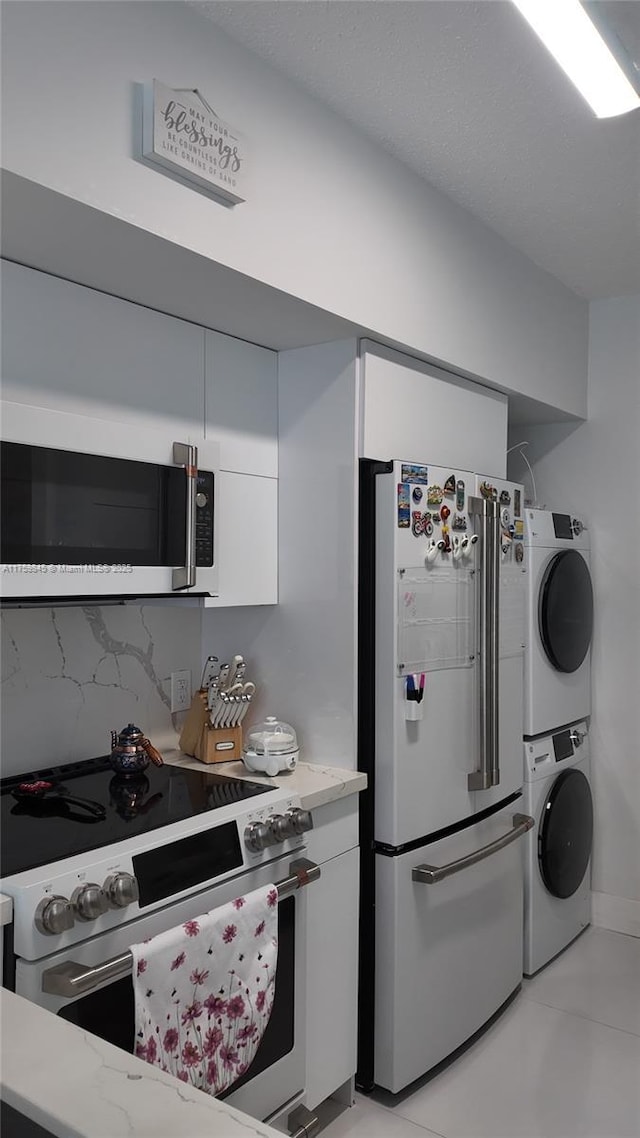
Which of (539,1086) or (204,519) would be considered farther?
(539,1086)

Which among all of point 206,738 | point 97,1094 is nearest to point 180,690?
point 206,738

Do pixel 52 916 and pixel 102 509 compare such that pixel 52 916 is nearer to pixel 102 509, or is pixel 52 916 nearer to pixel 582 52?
Result: pixel 102 509

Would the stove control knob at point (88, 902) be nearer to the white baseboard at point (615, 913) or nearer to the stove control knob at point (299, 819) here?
the stove control knob at point (299, 819)

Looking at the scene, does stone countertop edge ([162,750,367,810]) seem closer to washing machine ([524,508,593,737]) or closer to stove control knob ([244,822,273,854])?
stove control knob ([244,822,273,854])

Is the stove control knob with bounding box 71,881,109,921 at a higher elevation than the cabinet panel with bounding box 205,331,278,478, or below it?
below

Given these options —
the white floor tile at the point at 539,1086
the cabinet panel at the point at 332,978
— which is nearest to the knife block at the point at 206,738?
the cabinet panel at the point at 332,978

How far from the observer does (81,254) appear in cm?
177

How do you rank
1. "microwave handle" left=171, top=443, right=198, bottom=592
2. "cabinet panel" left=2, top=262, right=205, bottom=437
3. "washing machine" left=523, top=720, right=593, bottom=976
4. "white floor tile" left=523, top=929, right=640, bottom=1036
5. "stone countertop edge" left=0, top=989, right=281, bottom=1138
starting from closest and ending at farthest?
"stone countertop edge" left=0, top=989, right=281, bottom=1138 < "cabinet panel" left=2, top=262, right=205, bottom=437 < "microwave handle" left=171, top=443, right=198, bottom=592 < "white floor tile" left=523, top=929, right=640, bottom=1036 < "washing machine" left=523, top=720, right=593, bottom=976

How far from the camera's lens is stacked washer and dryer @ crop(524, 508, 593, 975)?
309 cm

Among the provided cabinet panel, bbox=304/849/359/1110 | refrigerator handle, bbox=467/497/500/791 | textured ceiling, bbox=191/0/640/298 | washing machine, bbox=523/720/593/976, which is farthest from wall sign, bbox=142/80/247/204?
washing machine, bbox=523/720/593/976

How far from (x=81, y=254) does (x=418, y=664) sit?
1.37 meters

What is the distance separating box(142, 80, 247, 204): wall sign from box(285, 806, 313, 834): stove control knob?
1.41 m

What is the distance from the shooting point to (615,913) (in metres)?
3.55

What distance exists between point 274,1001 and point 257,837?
1.39 feet
